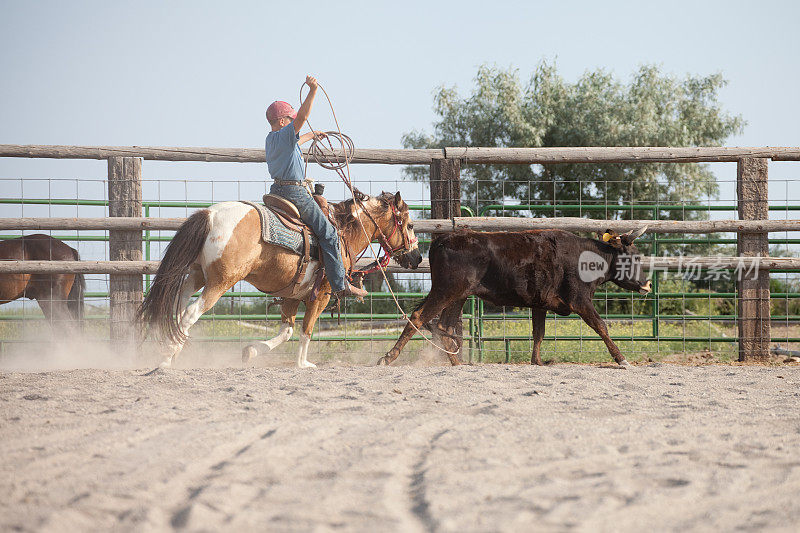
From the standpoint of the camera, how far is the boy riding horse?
6.05 metres

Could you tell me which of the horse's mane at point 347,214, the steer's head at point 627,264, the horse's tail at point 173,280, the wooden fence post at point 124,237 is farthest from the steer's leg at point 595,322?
the wooden fence post at point 124,237

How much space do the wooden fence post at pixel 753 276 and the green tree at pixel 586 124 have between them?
1219cm

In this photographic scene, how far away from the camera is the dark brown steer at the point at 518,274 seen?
272 inches

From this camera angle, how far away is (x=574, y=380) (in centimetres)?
547

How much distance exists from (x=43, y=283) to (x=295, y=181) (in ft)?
11.7

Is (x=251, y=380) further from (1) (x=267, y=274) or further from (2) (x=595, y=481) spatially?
(2) (x=595, y=481)

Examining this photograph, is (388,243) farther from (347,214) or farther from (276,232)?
(276,232)


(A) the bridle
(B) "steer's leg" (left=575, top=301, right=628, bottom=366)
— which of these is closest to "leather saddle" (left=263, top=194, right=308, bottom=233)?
(A) the bridle

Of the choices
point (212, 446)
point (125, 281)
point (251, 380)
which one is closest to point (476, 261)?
point (251, 380)

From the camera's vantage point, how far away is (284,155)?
238 inches

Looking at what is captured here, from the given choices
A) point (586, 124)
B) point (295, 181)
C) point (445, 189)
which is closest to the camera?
point (295, 181)

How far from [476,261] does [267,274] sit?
1987 millimetres

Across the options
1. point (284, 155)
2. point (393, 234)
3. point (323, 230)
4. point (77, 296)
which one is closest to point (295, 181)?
point (284, 155)

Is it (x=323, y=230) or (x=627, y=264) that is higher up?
(x=323, y=230)
